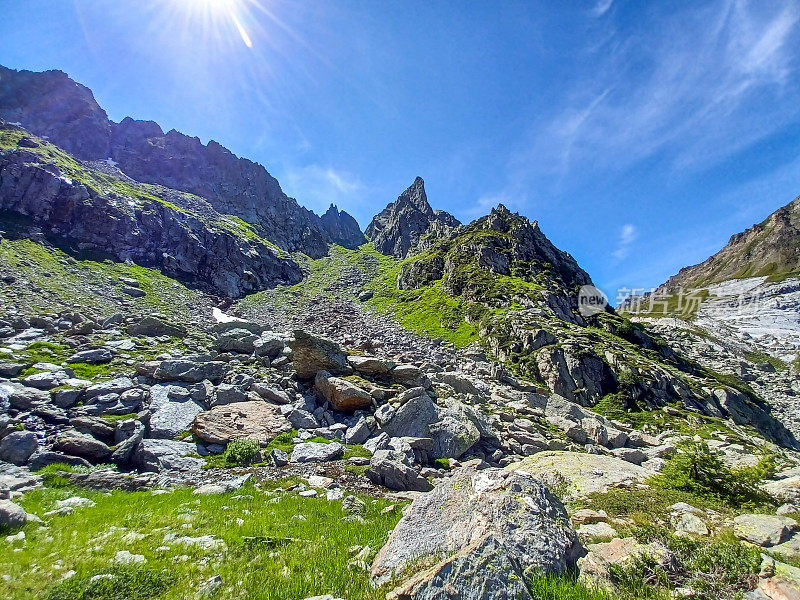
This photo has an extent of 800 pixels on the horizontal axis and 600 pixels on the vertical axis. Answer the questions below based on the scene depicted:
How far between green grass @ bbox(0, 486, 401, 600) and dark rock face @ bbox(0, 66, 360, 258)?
499ft

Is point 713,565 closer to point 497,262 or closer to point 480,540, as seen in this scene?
point 480,540

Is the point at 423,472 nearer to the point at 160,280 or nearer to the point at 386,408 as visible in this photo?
the point at 386,408

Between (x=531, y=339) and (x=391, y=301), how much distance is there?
172 feet

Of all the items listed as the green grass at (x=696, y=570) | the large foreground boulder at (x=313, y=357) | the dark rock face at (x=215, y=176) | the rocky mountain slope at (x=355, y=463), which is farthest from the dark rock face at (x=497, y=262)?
the dark rock face at (x=215, y=176)

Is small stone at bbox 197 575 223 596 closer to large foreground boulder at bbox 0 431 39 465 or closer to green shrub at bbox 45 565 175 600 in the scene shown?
green shrub at bbox 45 565 175 600

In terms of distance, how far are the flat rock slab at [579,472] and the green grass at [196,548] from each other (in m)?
7.27

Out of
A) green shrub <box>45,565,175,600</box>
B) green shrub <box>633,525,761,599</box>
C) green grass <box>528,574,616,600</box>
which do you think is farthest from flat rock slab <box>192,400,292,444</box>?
green shrub <box>633,525,761,599</box>

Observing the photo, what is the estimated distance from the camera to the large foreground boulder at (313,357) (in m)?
25.9

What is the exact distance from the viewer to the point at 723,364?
320 feet

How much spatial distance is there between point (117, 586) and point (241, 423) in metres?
14.2

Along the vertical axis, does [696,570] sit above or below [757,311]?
below

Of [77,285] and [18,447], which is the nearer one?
[18,447]

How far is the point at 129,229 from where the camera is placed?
82.6m

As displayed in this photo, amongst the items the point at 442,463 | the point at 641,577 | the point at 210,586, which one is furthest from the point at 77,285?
the point at 641,577
